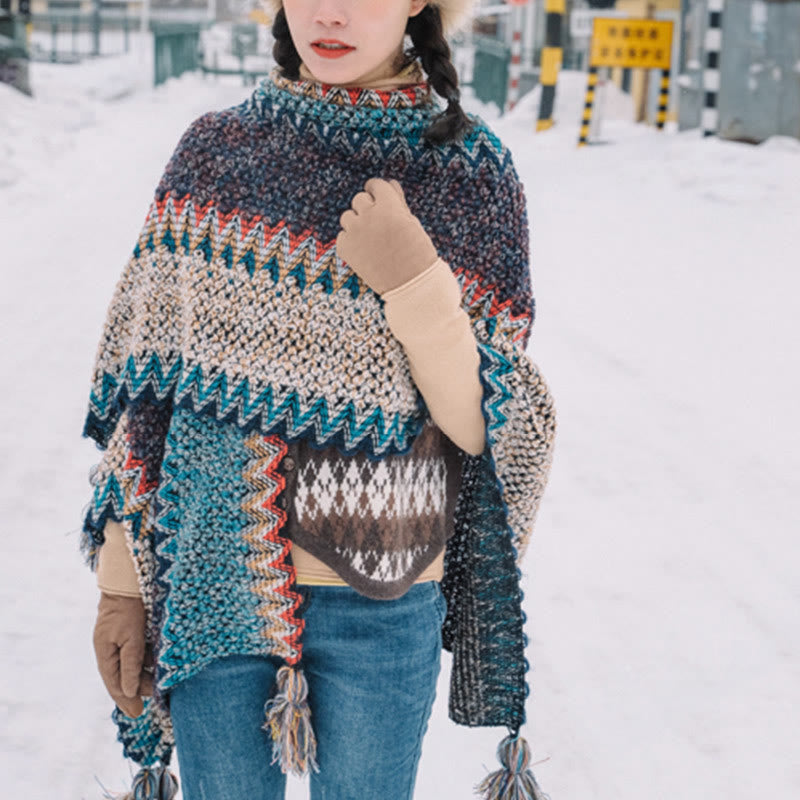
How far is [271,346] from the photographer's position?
159 cm

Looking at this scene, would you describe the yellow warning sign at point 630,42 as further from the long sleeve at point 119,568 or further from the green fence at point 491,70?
the long sleeve at point 119,568

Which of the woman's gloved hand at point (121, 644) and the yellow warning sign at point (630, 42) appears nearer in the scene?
the woman's gloved hand at point (121, 644)

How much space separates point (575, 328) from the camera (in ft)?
22.1

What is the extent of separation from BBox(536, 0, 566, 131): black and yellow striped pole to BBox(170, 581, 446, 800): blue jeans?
13.3 m

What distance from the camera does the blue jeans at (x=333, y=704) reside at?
5.28ft

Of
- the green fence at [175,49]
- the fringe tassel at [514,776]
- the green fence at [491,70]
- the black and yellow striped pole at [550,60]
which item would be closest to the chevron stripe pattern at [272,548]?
the fringe tassel at [514,776]

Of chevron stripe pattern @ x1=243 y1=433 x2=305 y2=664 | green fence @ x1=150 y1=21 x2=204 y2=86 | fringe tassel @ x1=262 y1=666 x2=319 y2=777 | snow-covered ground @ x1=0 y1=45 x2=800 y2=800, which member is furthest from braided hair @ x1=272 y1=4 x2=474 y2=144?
green fence @ x1=150 y1=21 x2=204 y2=86

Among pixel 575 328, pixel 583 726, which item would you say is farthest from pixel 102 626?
pixel 575 328

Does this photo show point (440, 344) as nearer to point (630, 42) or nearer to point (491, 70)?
point (630, 42)

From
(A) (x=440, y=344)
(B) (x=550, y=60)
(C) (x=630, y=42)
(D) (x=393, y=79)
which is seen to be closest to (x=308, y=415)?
(A) (x=440, y=344)

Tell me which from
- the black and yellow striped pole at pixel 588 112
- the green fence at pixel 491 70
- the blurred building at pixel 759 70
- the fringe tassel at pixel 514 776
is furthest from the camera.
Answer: the green fence at pixel 491 70

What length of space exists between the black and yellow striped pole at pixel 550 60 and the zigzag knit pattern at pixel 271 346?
13123 millimetres

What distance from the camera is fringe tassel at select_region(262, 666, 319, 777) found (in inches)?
61.9

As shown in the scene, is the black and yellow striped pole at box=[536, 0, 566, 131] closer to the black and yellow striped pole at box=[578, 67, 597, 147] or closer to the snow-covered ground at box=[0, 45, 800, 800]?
the black and yellow striped pole at box=[578, 67, 597, 147]
